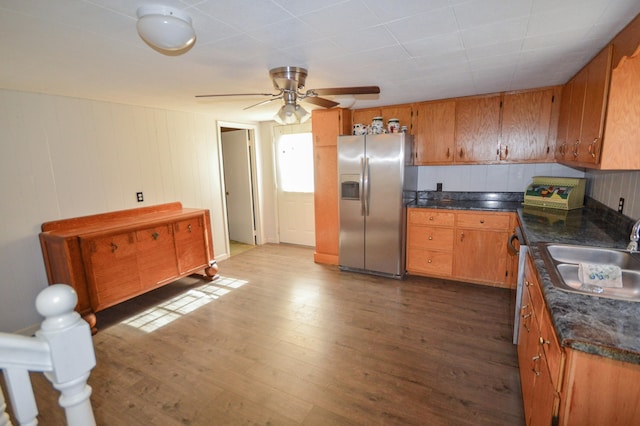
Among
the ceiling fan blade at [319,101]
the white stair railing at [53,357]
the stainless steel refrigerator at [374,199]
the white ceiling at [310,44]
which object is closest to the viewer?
the white stair railing at [53,357]

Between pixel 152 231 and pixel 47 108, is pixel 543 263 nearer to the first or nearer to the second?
pixel 152 231

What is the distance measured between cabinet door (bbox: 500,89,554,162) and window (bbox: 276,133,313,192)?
2734 millimetres

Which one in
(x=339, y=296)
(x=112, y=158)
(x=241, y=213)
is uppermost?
(x=112, y=158)

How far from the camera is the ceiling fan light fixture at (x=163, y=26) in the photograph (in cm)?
138

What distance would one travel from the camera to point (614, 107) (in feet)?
5.53

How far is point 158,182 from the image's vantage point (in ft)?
12.5

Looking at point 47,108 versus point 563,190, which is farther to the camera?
point 563,190

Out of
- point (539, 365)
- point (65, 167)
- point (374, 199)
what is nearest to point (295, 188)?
point (374, 199)

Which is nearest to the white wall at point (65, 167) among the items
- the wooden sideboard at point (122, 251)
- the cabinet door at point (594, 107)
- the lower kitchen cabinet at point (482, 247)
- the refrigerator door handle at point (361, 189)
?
the wooden sideboard at point (122, 251)


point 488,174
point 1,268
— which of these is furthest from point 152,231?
point 488,174

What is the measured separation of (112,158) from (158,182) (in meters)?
0.58

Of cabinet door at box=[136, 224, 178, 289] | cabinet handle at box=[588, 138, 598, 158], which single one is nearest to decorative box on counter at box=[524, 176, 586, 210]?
cabinet handle at box=[588, 138, 598, 158]

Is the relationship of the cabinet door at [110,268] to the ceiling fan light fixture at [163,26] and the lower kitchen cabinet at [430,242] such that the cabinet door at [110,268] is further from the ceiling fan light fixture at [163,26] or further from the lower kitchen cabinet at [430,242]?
the lower kitchen cabinet at [430,242]

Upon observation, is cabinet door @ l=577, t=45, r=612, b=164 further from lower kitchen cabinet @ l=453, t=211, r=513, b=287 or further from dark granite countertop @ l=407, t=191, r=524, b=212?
dark granite countertop @ l=407, t=191, r=524, b=212
